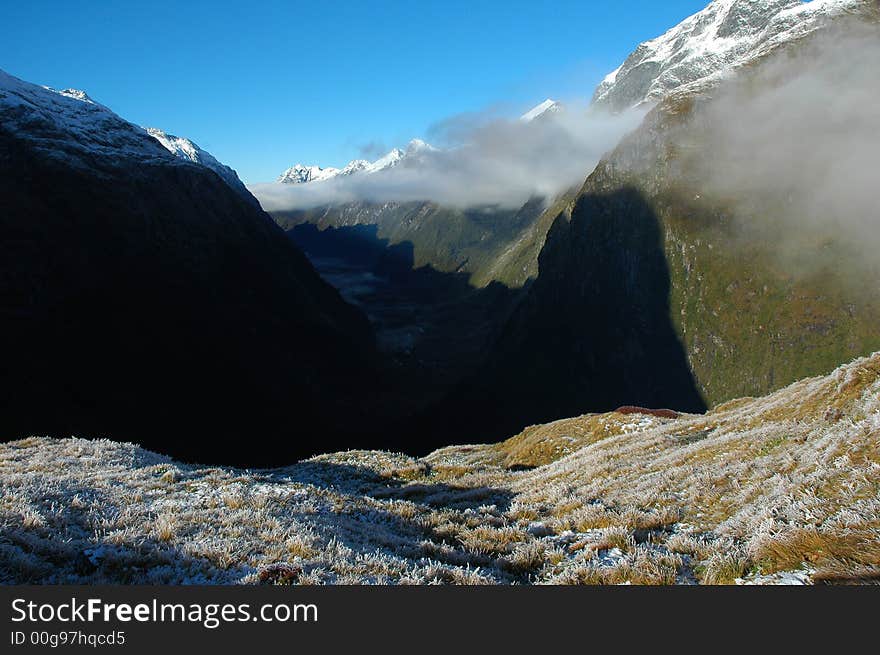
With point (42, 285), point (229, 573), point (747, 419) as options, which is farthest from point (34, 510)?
point (42, 285)

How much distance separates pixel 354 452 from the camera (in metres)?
41.5

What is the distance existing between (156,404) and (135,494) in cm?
21278

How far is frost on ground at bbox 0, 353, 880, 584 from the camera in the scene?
27.7 feet

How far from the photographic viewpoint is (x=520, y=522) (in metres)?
15.3

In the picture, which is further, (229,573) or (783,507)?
(783,507)

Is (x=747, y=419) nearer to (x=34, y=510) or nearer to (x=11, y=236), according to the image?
(x=34, y=510)

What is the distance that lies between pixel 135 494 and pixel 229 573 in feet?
25.7

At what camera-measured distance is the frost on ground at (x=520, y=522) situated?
844cm

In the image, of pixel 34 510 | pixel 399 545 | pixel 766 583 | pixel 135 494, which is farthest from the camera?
pixel 135 494

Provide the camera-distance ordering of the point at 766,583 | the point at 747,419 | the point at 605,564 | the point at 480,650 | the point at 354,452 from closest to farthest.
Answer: the point at 480,650
the point at 766,583
the point at 605,564
the point at 747,419
the point at 354,452

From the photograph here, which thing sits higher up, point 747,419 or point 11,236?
point 11,236

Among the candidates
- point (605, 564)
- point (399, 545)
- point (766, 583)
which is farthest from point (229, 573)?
point (766, 583)

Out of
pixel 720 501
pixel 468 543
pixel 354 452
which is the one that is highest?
pixel 720 501

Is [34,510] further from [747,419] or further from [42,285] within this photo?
[42,285]
